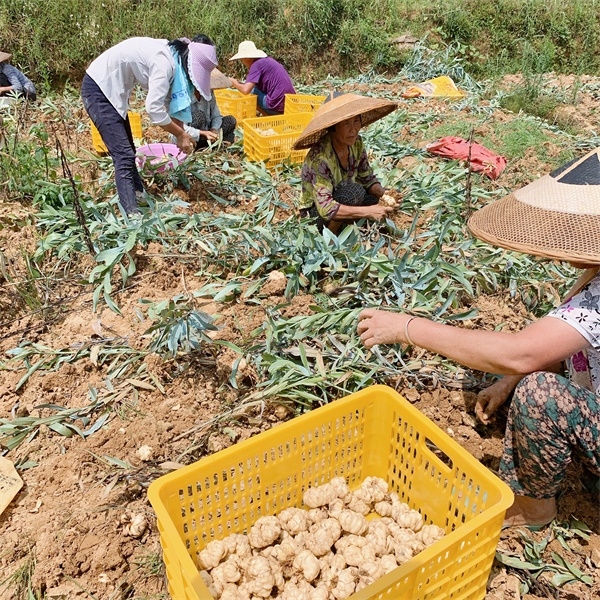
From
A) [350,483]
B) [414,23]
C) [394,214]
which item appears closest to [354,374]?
[350,483]

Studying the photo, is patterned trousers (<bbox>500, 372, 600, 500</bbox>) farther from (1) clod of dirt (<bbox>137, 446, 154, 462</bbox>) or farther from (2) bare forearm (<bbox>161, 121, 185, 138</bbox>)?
(2) bare forearm (<bbox>161, 121, 185, 138</bbox>)

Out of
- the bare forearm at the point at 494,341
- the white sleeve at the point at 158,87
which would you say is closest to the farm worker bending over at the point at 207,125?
the white sleeve at the point at 158,87

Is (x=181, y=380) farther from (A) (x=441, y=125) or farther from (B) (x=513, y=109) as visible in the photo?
(B) (x=513, y=109)

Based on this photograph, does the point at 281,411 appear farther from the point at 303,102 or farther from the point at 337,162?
the point at 303,102

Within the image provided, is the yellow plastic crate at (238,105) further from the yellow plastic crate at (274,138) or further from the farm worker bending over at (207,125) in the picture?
the yellow plastic crate at (274,138)

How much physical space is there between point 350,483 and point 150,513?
654 mm

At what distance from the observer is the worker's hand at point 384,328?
156 cm

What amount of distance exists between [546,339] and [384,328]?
1.42 feet

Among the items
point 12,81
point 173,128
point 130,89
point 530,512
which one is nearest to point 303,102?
point 173,128

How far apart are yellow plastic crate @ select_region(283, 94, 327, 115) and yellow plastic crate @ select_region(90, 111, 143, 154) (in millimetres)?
1282

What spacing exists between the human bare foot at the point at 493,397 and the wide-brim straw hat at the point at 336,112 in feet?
4.75

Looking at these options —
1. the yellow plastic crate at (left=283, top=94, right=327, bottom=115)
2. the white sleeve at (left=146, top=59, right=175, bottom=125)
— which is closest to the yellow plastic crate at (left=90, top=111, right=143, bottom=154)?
the white sleeve at (left=146, top=59, right=175, bottom=125)

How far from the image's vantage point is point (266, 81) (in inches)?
196

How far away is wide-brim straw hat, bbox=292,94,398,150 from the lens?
265cm
